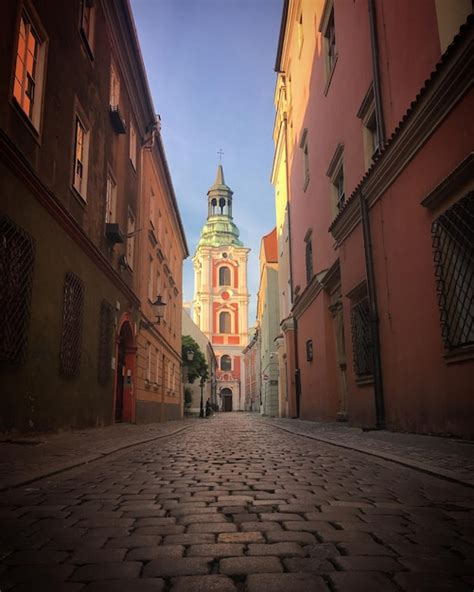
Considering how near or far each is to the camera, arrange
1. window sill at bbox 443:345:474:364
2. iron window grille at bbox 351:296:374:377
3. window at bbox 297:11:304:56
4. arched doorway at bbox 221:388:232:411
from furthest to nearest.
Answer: arched doorway at bbox 221:388:232:411 < window at bbox 297:11:304:56 < iron window grille at bbox 351:296:374:377 < window sill at bbox 443:345:474:364

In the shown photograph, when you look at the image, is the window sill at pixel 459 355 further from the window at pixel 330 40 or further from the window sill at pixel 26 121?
the window at pixel 330 40

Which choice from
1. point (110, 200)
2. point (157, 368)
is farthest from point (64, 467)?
point (157, 368)

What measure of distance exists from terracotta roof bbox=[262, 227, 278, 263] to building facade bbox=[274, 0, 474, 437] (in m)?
19.0

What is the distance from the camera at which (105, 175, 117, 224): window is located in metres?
14.2

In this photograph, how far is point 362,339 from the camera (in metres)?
11.2

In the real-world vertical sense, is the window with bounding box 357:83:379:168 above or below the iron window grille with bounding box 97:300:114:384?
above

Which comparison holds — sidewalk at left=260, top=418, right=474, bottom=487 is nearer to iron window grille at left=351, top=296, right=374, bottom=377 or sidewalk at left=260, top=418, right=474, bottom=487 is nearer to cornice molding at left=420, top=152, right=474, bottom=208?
iron window grille at left=351, top=296, right=374, bottom=377

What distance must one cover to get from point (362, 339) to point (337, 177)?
221 inches

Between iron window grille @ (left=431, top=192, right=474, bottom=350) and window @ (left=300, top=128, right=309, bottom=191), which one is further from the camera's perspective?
window @ (left=300, top=128, right=309, bottom=191)

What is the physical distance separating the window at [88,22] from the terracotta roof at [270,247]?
24730 millimetres

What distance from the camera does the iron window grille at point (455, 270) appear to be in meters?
6.42

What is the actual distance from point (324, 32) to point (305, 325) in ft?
31.3

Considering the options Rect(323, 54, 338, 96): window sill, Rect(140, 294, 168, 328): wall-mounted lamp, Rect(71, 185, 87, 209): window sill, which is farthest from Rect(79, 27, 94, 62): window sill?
Rect(140, 294, 168, 328): wall-mounted lamp

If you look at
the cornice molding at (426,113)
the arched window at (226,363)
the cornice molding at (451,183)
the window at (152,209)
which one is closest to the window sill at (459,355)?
the cornice molding at (451,183)
